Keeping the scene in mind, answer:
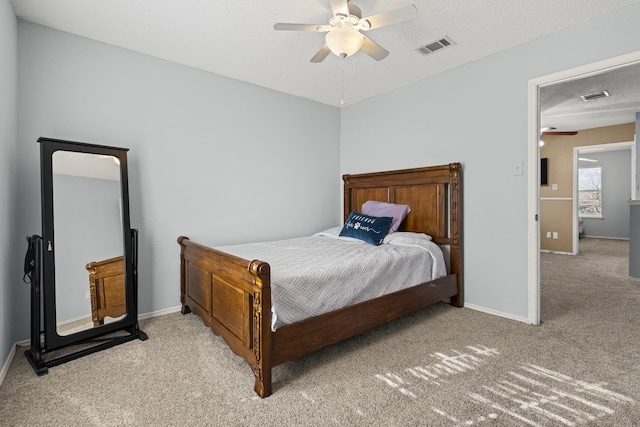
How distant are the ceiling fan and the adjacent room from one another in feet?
0.05

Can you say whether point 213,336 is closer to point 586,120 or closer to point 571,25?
point 571,25

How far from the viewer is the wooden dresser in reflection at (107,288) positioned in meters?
2.33

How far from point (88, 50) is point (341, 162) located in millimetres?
3007

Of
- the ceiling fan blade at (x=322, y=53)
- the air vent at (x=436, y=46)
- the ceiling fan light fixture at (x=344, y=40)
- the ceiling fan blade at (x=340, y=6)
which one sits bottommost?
the ceiling fan light fixture at (x=344, y=40)

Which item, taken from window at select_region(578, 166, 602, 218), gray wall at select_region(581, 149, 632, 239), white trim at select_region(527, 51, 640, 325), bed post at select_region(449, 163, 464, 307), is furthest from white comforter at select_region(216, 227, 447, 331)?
window at select_region(578, 166, 602, 218)

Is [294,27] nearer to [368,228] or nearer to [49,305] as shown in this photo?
[368,228]

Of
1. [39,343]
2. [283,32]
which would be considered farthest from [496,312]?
[39,343]

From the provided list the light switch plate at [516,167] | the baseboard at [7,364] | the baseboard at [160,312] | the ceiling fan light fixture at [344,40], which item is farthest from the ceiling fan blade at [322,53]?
the baseboard at [7,364]

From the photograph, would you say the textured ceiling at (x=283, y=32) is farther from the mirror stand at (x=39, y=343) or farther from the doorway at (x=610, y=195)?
the doorway at (x=610, y=195)

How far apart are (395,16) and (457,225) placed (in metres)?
2.01

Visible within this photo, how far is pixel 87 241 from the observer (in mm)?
2314

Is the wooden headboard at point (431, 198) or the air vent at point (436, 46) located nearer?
the air vent at point (436, 46)

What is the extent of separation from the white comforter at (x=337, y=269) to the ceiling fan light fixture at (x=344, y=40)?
151 cm

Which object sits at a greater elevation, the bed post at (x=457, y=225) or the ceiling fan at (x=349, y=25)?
the ceiling fan at (x=349, y=25)
